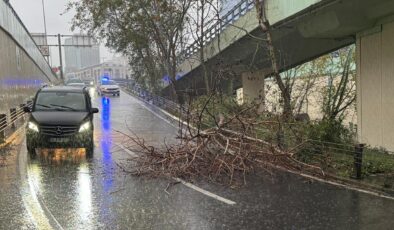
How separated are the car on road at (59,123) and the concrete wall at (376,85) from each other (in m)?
8.83

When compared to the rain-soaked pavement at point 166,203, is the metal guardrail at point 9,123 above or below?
above

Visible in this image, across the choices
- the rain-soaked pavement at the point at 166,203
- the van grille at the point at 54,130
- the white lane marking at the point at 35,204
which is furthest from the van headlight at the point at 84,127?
the white lane marking at the point at 35,204

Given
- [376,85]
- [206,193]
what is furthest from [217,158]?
[376,85]

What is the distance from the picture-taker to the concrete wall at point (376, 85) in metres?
15.4

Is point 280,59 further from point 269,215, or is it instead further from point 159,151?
point 269,215

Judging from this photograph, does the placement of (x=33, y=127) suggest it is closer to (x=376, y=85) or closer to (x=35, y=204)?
(x=35, y=204)

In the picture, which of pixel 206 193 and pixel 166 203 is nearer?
pixel 166 203

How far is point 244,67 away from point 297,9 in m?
14.1

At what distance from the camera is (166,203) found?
8938 mm

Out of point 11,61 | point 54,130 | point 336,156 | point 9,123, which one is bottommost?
point 336,156

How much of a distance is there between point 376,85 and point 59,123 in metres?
9.71

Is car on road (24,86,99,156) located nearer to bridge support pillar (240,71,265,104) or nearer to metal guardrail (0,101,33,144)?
metal guardrail (0,101,33,144)

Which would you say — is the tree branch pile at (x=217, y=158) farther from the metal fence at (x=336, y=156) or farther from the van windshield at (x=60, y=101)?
the van windshield at (x=60, y=101)

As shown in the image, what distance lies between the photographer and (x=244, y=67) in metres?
30.9
